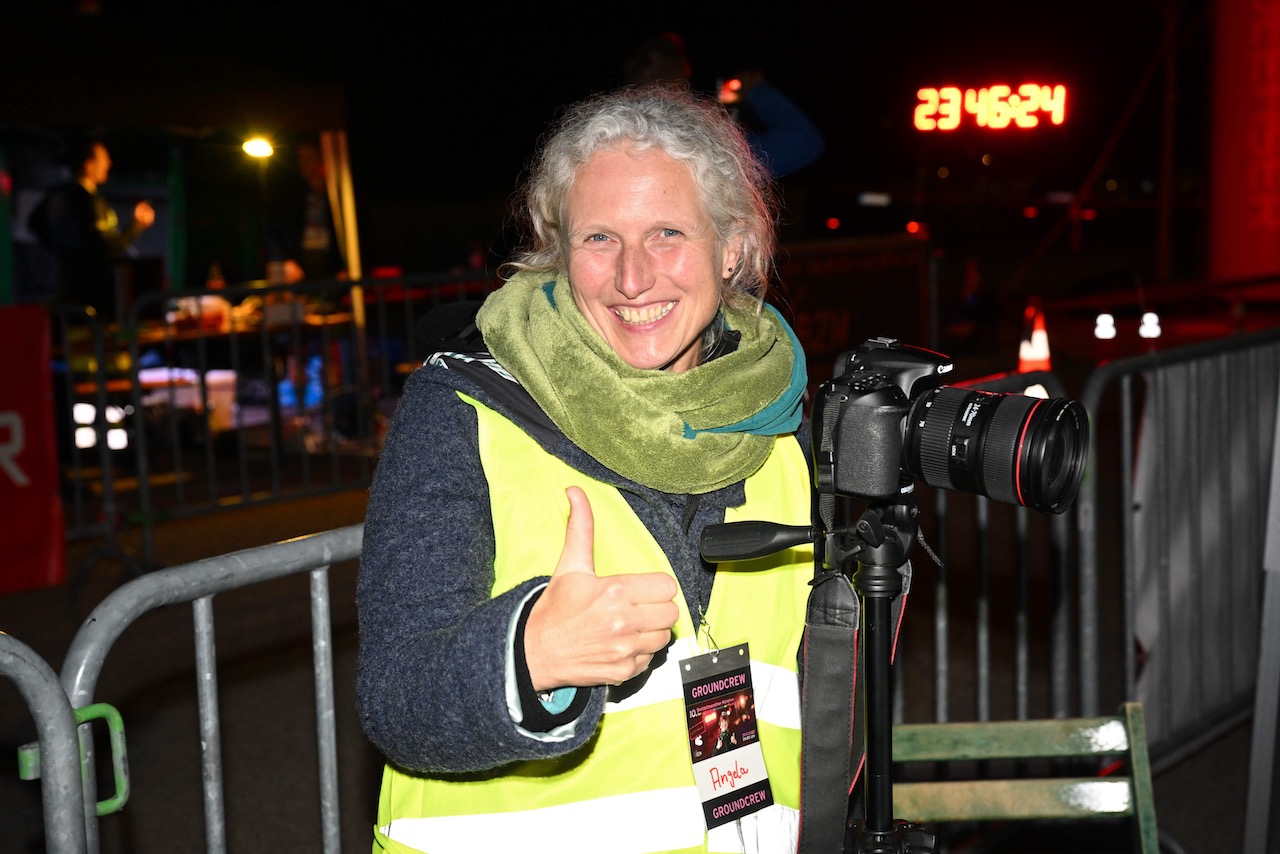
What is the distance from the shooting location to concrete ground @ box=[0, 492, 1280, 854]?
371 centimetres

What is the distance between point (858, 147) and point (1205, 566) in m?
30.0

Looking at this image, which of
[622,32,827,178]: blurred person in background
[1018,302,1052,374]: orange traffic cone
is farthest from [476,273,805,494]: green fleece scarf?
[1018,302,1052,374]: orange traffic cone

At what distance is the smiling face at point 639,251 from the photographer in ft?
6.63

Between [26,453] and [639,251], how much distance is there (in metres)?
4.16

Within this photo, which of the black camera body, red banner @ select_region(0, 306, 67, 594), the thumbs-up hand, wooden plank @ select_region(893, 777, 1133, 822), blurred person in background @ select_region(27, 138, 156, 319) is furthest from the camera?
blurred person in background @ select_region(27, 138, 156, 319)

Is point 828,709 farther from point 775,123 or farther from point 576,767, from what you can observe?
point 775,123

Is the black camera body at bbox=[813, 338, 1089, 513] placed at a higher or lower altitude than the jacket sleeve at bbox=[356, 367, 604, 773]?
higher

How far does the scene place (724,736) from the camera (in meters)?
1.92

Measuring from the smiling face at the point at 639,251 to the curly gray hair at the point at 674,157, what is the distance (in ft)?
0.08

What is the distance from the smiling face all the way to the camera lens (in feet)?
1.47

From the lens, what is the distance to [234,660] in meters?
4.94

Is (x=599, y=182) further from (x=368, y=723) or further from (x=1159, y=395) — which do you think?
(x=1159, y=395)

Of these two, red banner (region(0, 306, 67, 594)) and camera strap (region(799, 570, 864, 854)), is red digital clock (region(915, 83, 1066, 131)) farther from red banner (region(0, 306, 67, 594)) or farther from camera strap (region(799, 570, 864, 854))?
camera strap (region(799, 570, 864, 854))

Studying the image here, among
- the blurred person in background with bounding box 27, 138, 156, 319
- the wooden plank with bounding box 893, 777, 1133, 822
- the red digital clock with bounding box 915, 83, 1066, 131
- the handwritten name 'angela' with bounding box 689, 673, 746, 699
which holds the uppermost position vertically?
the red digital clock with bounding box 915, 83, 1066, 131
